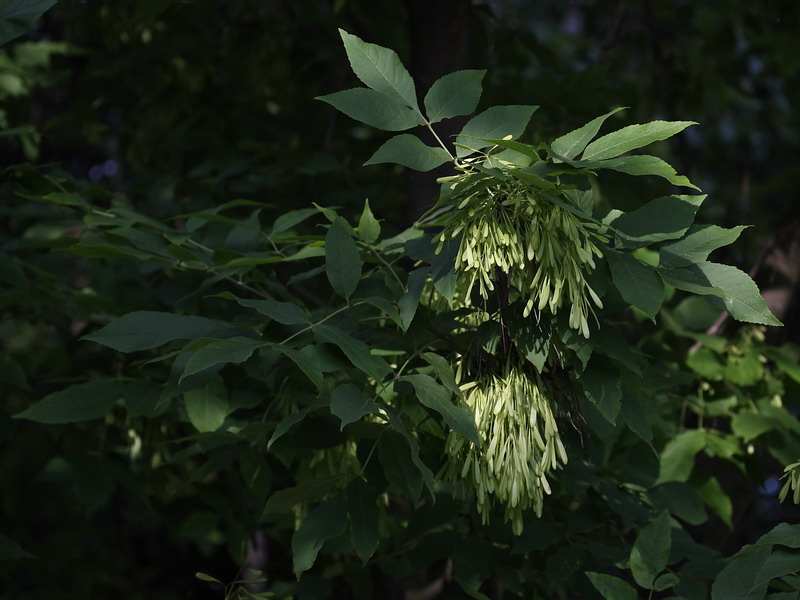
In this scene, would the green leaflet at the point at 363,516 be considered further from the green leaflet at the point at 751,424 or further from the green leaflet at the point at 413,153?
the green leaflet at the point at 751,424

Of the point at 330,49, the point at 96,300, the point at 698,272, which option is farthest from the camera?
the point at 330,49

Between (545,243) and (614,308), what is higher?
(545,243)

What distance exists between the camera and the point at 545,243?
1.29 meters

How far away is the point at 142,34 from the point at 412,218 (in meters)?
1.90

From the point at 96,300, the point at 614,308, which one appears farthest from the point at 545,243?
the point at 96,300

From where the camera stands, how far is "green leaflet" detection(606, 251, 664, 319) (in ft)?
4.37

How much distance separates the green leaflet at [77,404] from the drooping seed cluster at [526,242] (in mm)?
888

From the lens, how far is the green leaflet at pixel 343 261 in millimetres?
1469

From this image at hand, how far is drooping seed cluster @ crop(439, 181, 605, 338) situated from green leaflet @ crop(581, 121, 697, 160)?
114 millimetres

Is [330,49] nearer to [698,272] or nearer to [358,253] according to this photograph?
[358,253]

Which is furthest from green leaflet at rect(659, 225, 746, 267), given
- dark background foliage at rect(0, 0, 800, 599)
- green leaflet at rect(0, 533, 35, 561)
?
green leaflet at rect(0, 533, 35, 561)

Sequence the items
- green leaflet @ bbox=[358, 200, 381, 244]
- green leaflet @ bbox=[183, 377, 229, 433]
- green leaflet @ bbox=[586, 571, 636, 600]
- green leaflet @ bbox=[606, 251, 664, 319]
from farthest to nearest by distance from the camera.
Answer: green leaflet @ bbox=[183, 377, 229, 433] → green leaflet @ bbox=[358, 200, 381, 244] → green leaflet @ bbox=[586, 571, 636, 600] → green leaflet @ bbox=[606, 251, 664, 319]

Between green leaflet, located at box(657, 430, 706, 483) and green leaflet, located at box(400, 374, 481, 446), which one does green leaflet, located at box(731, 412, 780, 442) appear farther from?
green leaflet, located at box(400, 374, 481, 446)

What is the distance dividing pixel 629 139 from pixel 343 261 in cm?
49
